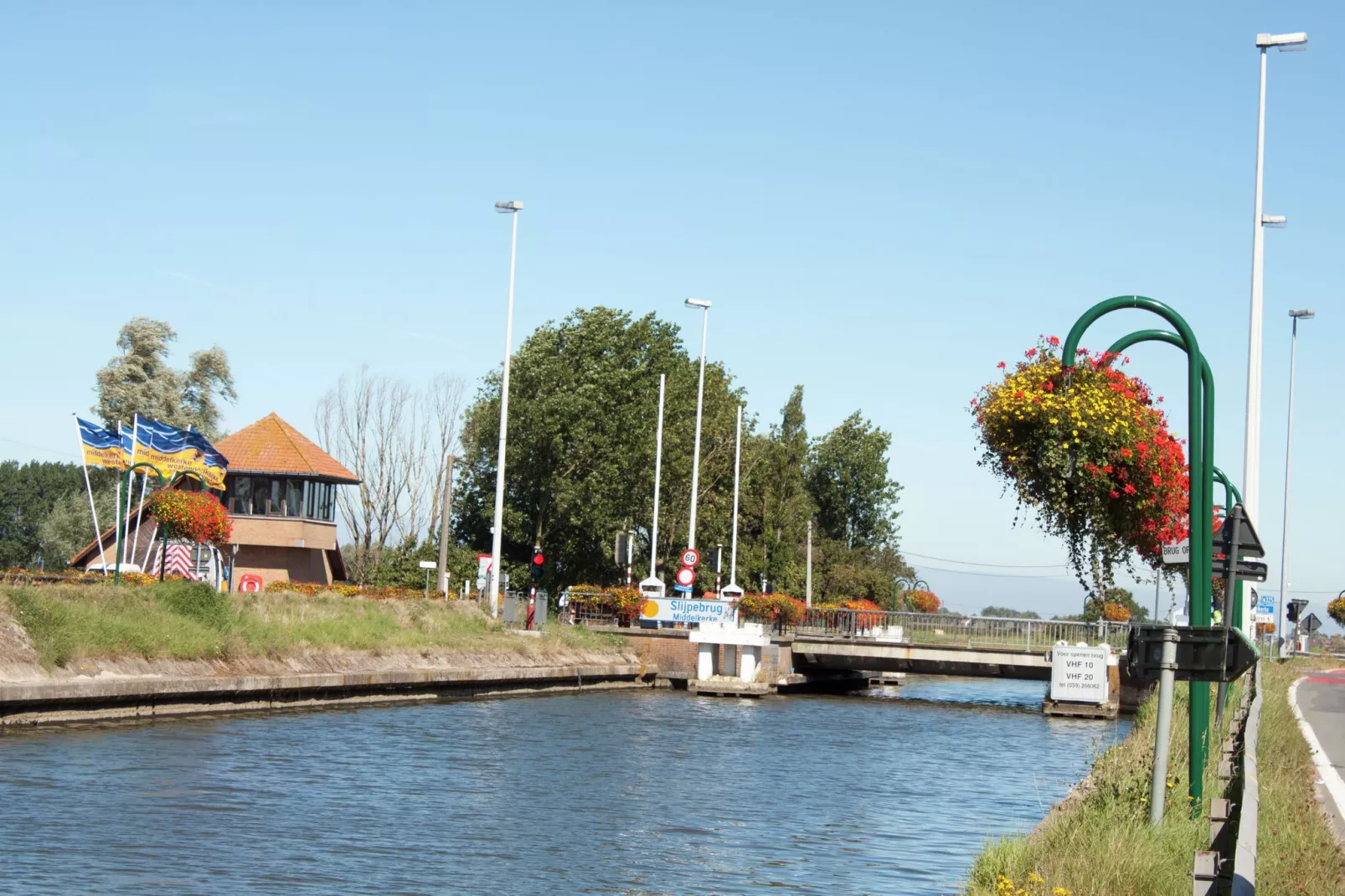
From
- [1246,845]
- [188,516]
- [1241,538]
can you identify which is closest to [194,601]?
[188,516]

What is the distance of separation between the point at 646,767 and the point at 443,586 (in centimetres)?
2715

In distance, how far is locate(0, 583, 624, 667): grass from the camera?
24.5 metres

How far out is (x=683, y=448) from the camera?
67.9 metres

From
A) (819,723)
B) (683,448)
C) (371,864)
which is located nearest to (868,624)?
(683,448)

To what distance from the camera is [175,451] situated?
42688 mm

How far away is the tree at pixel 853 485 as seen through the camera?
101125 mm

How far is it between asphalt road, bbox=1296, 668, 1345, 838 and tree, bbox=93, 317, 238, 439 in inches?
1963

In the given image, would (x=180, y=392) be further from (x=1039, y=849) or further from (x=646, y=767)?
(x=1039, y=849)

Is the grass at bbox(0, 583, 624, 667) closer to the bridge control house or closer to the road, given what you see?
the bridge control house

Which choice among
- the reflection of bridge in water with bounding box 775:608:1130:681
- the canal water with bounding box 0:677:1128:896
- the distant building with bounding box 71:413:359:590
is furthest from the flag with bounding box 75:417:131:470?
the reflection of bridge in water with bounding box 775:608:1130:681

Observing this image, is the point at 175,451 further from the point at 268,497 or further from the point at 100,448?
the point at 268,497

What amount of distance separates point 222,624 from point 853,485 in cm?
7522

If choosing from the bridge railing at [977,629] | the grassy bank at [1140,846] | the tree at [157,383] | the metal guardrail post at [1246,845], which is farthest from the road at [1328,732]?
the tree at [157,383]

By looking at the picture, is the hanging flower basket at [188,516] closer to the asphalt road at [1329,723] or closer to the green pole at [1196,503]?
the asphalt road at [1329,723]
